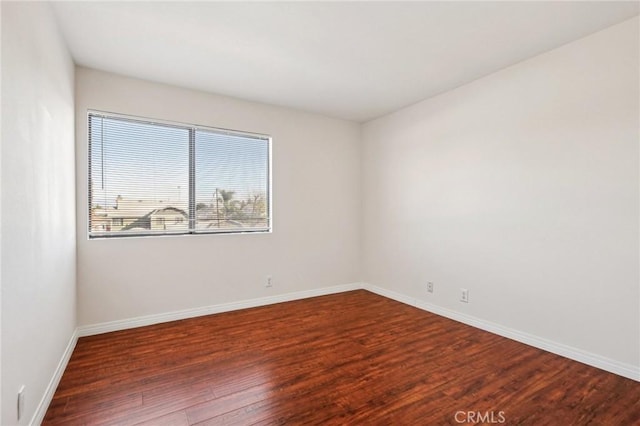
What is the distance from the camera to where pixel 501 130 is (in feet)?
10.1

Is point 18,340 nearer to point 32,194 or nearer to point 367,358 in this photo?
point 32,194

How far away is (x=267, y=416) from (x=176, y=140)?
2972mm

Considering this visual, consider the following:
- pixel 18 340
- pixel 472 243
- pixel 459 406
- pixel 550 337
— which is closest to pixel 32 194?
pixel 18 340

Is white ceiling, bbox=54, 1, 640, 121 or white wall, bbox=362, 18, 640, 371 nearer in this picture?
white ceiling, bbox=54, 1, 640, 121

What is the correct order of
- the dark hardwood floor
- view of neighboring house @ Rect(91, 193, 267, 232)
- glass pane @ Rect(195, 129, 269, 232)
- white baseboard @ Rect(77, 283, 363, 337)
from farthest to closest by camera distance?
1. glass pane @ Rect(195, 129, 269, 232)
2. view of neighboring house @ Rect(91, 193, 267, 232)
3. white baseboard @ Rect(77, 283, 363, 337)
4. the dark hardwood floor

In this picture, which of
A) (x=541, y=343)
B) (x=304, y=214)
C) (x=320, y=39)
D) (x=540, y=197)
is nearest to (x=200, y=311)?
(x=304, y=214)

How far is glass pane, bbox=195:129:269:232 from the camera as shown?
3707 mm

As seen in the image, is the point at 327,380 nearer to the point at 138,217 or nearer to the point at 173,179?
the point at 138,217

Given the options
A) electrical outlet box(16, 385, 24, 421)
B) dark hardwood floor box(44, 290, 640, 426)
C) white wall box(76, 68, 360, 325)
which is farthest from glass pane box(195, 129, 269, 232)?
electrical outlet box(16, 385, 24, 421)

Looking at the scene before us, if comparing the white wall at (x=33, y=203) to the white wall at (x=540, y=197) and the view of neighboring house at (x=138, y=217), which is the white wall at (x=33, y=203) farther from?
the white wall at (x=540, y=197)

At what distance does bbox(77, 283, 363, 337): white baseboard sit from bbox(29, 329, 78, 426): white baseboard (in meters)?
0.28

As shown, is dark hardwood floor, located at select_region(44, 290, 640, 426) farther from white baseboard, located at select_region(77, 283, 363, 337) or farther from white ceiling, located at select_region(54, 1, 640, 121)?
white ceiling, located at select_region(54, 1, 640, 121)

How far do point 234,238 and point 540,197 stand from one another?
3264 mm

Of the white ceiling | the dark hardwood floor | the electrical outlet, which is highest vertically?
the white ceiling
